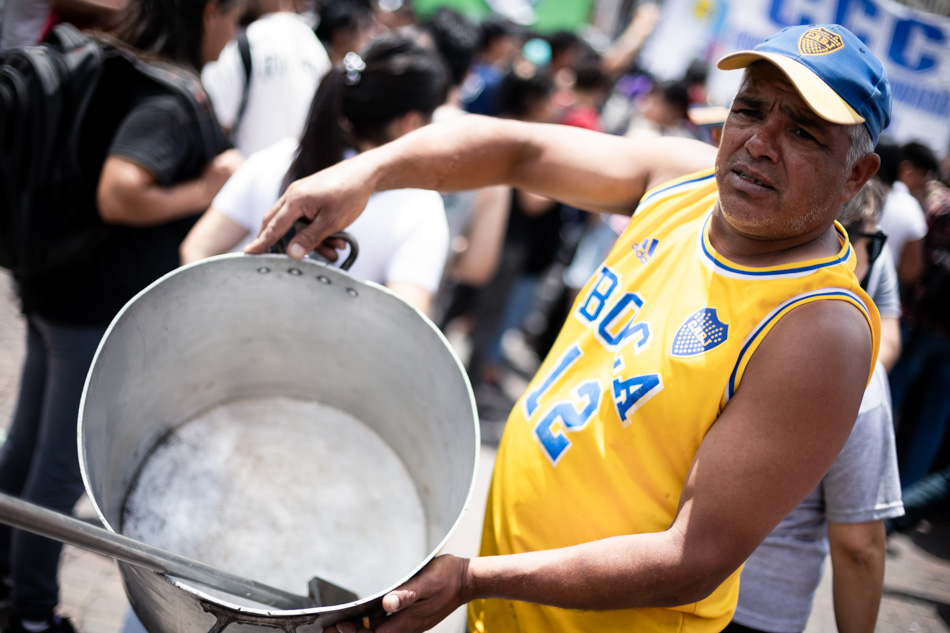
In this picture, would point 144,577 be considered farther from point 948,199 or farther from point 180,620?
point 948,199

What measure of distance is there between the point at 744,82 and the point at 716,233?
0.86 ft

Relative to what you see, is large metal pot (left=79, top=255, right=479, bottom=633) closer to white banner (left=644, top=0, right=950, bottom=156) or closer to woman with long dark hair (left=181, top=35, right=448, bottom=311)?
woman with long dark hair (left=181, top=35, right=448, bottom=311)

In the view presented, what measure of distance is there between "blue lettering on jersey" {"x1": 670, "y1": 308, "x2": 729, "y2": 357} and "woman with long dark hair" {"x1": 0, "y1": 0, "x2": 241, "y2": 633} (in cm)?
144

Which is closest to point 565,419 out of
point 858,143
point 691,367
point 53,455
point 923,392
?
point 691,367

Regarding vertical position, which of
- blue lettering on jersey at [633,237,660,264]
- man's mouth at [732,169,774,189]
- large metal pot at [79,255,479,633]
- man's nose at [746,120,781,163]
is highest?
man's nose at [746,120,781,163]

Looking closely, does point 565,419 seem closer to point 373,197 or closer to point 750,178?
point 750,178

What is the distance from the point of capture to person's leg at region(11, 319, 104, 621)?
1.95 meters

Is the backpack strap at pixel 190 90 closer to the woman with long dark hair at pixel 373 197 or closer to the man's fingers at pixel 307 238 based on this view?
the woman with long dark hair at pixel 373 197

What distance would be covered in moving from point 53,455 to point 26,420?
200mm

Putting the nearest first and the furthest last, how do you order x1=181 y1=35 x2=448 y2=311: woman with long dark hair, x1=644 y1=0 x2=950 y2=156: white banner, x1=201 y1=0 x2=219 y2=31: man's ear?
1. x1=181 y1=35 x2=448 y2=311: woman with long dark hair
2. x1=201 y1=0 x2=219 y2=31: man's ear
3. x1=644 y1=0 x2=950 y2=156: white banner

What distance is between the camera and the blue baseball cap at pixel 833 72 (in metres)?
1.05

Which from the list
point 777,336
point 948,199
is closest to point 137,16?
point 777,336

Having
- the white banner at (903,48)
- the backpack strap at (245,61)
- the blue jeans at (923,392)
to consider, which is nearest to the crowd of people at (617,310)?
the backpack strap at (245,61)

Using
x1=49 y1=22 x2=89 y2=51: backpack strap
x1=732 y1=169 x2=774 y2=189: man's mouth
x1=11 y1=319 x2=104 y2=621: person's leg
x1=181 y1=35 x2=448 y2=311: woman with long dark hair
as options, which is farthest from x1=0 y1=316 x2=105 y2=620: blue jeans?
x1=732 y1=169 x2=774 y2=189: man's mouth
